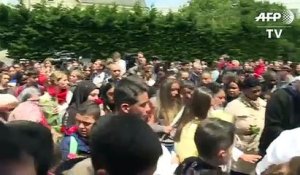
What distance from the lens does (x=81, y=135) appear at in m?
4.75

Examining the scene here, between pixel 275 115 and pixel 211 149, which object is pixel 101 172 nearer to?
pixel 211 149

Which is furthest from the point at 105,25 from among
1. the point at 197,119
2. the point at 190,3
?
the point at 190,3

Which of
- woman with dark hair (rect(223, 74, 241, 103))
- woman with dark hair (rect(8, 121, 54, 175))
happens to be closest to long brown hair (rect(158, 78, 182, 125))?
woman with dark hair (rect(223, 74, 241, 103))

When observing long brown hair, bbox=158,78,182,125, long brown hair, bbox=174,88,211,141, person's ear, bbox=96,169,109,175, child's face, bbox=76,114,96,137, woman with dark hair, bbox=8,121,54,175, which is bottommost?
long brown hair, bbox=158,78,182,125

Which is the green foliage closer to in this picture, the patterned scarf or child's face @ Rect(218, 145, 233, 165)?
the patterned scarf

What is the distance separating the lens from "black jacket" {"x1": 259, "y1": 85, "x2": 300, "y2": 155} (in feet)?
19.5

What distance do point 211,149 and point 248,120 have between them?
2831 millimetres

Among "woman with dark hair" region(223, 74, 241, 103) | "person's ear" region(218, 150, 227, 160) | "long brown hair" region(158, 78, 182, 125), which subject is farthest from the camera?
"woman with dark hair" region(223, 74, 241, 103)

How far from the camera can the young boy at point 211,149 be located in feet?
13.9

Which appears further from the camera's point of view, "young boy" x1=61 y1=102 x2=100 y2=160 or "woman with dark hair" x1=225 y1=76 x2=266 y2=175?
"woman with dark hair" x1=225 y1=76 x2=266 y2=175

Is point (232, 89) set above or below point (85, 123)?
below

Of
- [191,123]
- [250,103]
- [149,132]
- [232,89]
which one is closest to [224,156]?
[191,123]

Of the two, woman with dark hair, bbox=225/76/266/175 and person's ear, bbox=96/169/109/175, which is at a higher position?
person's ear, bbox=96/169/109/175

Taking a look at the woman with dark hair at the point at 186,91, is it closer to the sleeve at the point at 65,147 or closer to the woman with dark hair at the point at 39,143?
the sleeve at the point at 65,147
